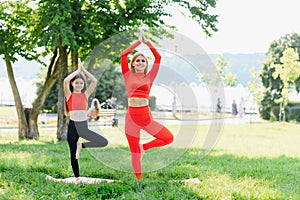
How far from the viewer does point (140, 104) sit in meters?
5.21

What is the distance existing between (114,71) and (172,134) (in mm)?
1358

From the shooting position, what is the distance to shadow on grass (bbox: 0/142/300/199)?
4.80 metres

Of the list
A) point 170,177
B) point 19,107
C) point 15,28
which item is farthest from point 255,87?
point 170,177

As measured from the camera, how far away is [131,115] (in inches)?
207

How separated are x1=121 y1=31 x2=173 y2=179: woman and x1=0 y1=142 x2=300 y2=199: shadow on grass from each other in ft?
1.86

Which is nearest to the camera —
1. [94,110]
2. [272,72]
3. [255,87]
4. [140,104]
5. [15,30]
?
[140,104]

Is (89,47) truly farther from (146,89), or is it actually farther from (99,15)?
(146,89)

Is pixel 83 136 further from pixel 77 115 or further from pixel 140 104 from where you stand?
pixel 140 104

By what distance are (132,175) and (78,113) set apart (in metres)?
1.25

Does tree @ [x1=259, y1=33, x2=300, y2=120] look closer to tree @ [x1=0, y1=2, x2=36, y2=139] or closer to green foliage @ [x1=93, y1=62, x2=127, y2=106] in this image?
tree @ [x1=0, y1=2, x2=36, y2=139]

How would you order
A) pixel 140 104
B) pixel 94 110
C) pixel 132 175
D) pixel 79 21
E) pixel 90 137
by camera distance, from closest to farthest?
pixel 140 104
pixel 90 137
pixel 132 175
pixel 94 110
pixel 79 21

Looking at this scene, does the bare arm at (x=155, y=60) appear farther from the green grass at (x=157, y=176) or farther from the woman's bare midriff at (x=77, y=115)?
the woman's bare midriff at (x=77, y=115)

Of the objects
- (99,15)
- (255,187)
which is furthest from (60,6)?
(255,187)

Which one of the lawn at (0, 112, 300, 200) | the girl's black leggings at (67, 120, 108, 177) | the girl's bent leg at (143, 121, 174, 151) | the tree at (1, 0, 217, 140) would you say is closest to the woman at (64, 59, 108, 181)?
the girl's black leggings at (67, 120, 108, 177)
